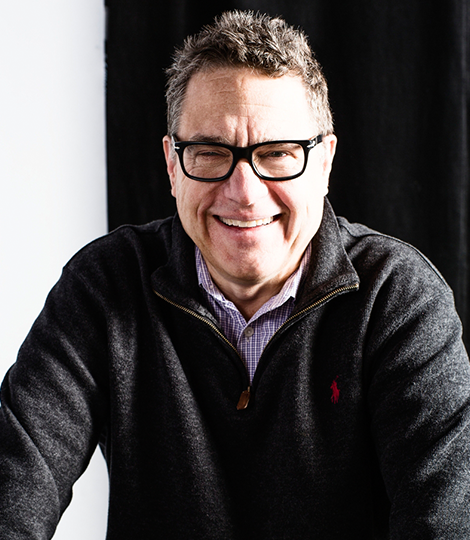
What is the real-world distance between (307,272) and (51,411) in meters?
0.63

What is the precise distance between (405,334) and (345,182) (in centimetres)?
81

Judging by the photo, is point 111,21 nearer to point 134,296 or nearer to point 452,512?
point 134,296

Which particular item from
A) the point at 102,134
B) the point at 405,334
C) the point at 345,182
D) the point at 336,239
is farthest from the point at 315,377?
the point at 102,134

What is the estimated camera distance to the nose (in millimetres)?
1236

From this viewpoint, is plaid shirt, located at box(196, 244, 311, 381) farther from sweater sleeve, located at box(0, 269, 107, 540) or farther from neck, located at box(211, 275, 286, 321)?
sweater sleeve, located at box(0, 269, 107, 540)

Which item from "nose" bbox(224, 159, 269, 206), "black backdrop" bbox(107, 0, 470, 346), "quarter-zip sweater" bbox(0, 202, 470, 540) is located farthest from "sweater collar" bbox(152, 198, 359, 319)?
"black backdrop" bbox(107, 0, 470, 346)

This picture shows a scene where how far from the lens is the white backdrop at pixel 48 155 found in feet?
5.69

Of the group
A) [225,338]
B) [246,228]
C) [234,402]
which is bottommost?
[234,402]

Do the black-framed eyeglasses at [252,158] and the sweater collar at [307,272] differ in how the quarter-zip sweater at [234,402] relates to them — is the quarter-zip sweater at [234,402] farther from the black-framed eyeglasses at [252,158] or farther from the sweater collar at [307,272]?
the black-framed eyeglasses at [252,158]

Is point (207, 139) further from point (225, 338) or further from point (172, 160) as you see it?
point (225, 338)

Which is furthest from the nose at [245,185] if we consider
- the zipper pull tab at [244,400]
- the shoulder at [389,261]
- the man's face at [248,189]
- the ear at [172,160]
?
the zipper pull tab at [244,400]

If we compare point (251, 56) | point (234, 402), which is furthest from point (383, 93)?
point (234, 402)

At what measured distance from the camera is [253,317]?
1356 mm

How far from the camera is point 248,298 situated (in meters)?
1.40
